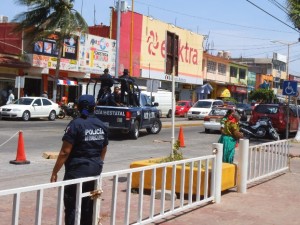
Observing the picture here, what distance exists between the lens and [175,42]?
9.20 meters

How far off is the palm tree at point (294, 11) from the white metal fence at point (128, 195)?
590 inches

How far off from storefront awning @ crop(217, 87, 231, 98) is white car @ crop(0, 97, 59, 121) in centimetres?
3701

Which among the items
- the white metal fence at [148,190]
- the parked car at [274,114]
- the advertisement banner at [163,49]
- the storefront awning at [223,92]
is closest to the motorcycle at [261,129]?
the parked car at [274,114]

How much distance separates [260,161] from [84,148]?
230 inches

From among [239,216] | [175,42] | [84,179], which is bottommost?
[239,216]

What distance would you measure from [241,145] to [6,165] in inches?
221

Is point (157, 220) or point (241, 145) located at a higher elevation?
point (241, 145)

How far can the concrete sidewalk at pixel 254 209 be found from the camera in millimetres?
7328

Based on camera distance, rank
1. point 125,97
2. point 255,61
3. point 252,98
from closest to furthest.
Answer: point 125,97, point 252,98, point 255,61

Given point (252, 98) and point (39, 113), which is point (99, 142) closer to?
point (39, 113)

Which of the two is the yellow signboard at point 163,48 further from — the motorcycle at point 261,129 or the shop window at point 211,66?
the motorcycle at point 261,129

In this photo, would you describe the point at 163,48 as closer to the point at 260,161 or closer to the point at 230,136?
the point at 260,161

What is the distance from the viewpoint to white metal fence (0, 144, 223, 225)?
467cm

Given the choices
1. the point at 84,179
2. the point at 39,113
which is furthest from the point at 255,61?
the point at 84,179
